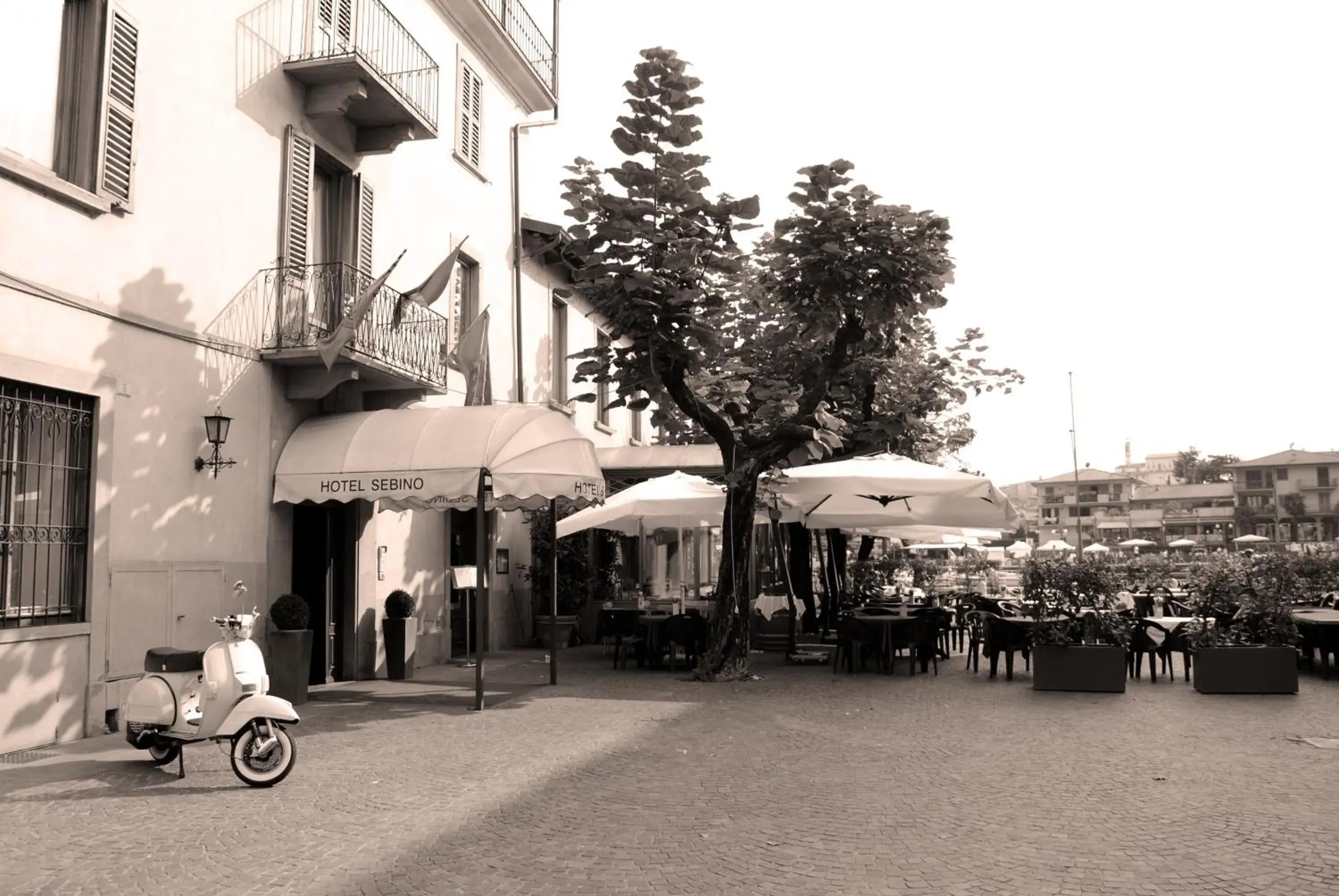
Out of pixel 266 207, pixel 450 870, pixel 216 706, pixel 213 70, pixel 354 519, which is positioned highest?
pixel 213 70

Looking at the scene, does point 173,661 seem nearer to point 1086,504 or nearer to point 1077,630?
point 1077,630

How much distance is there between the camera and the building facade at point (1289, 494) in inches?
3999

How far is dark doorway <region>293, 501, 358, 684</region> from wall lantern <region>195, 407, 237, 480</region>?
2.12 m

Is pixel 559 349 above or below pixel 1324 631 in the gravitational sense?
above

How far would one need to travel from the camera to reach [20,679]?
26.6 ft

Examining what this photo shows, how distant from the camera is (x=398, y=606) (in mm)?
13281

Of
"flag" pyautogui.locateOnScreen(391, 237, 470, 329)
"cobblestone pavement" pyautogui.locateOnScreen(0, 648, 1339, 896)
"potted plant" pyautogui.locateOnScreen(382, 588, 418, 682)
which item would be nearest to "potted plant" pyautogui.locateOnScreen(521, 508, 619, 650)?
"potted plant" pyautogui.locateOnScreen(382, 588, 418, 682)

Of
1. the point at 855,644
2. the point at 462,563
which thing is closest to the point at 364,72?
the point at 462,563

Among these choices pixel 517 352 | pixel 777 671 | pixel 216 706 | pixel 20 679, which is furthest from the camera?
pixel 517 352

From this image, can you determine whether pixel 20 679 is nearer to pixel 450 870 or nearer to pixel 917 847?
pixel 450 870

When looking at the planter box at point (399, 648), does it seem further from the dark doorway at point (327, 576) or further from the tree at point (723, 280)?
the tree at point (723, 280)

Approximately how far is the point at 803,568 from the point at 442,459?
10556 mm

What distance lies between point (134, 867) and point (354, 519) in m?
7.86

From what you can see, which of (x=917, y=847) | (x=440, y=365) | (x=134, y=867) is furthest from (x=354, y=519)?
(x=917, y=847)
